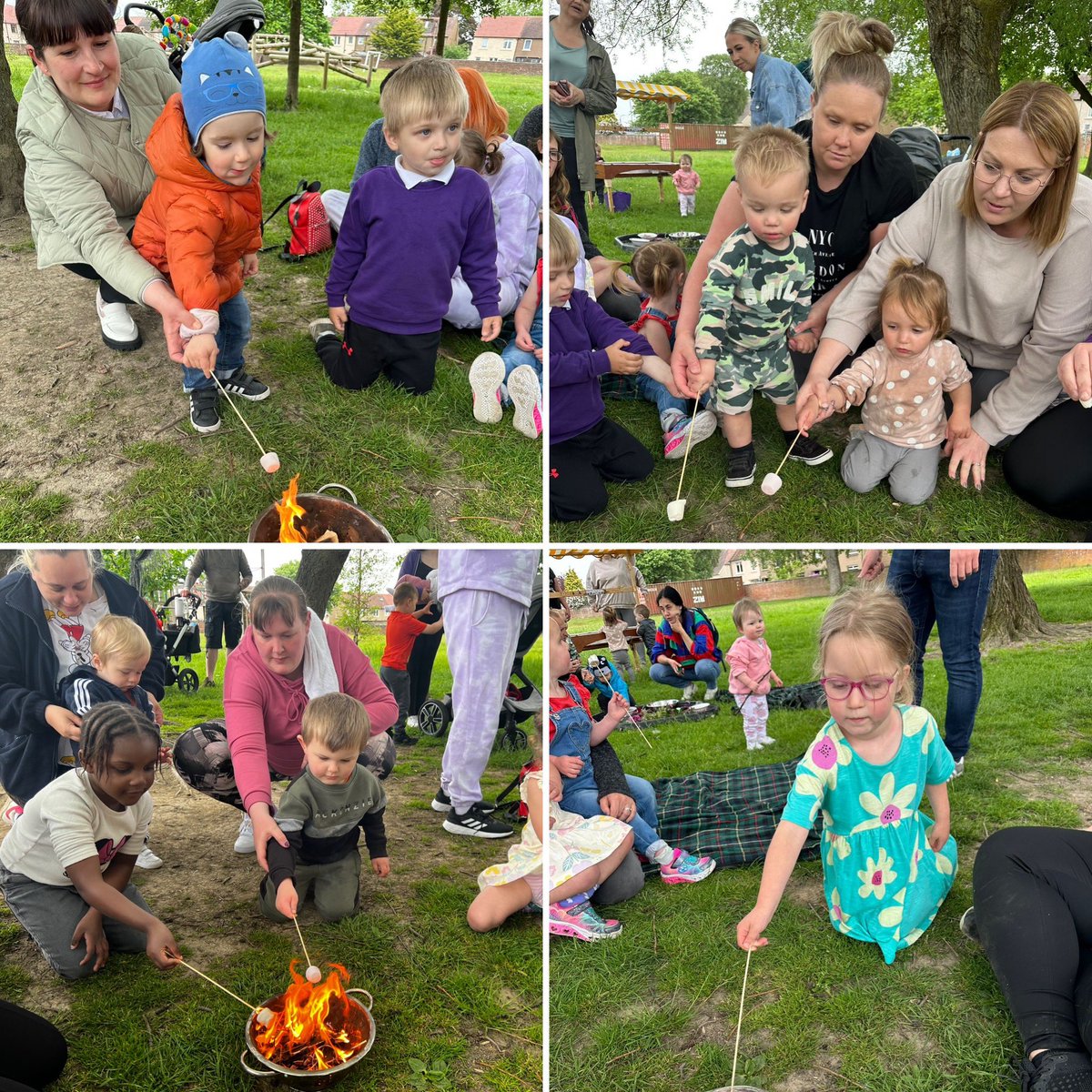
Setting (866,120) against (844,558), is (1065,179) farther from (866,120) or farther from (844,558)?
(844,558)

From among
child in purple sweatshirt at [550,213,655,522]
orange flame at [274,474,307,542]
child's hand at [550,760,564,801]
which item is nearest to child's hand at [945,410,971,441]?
child in purple sweatshirt at [550,213,655,522]

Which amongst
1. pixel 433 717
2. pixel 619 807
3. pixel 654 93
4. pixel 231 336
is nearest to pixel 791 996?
pixel 619 807

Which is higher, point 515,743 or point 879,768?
point 879,768

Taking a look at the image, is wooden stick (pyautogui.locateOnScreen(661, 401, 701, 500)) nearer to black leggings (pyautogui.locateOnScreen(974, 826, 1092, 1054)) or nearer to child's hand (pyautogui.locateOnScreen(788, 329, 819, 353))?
child's hand (pyautogui.locateOnScreen(788, 329, 819, 353))

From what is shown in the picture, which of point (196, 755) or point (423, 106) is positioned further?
point (423, 106)

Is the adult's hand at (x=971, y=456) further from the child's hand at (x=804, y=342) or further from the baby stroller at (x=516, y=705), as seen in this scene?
the baby stroller at (x=516, y=705)

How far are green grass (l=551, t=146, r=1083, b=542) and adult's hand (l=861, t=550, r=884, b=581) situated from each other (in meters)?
0.08

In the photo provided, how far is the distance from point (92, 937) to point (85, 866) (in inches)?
8.0

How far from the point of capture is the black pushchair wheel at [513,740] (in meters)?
3.11

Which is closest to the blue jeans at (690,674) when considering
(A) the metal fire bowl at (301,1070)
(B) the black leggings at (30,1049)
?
(A) the metal fire bowl at (301,1070)

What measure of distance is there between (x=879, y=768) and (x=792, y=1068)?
820 millimetres

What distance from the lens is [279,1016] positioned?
7.86 feet

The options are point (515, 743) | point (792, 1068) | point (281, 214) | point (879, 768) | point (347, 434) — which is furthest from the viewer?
point (281, 214)

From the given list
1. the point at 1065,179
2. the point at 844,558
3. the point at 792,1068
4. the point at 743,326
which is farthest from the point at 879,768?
the point at 1065,179
